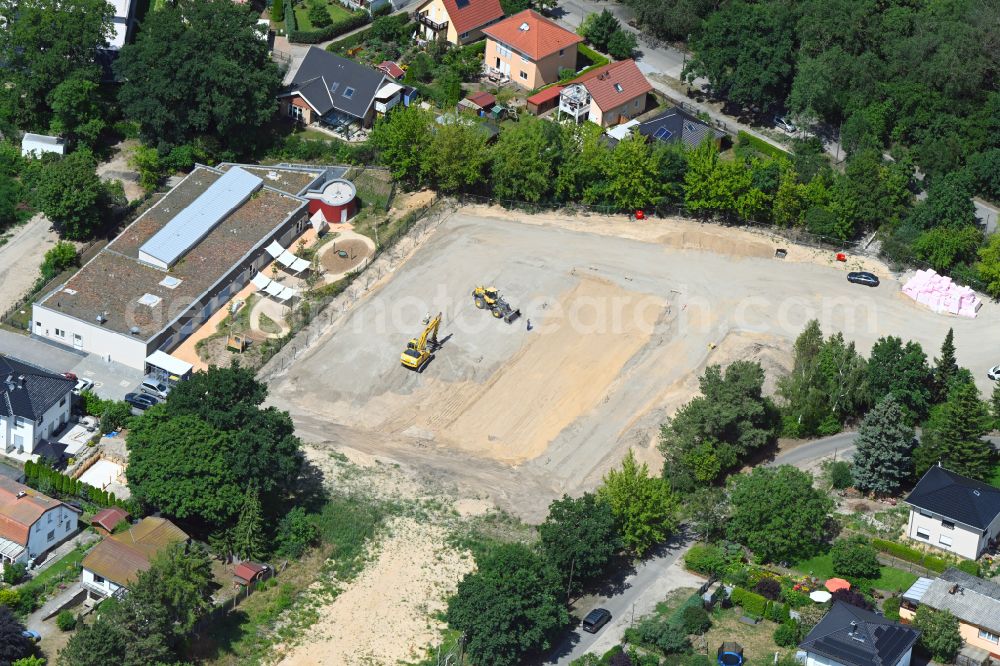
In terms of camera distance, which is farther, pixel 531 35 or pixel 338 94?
pixel 531 35

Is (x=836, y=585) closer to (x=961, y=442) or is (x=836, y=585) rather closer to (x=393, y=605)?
(x=961, y=442)

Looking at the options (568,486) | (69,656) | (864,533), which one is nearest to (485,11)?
(568,486)

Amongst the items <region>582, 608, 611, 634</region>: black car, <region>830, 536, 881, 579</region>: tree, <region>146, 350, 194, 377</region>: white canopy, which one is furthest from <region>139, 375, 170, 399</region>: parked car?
<region>830, 536, 881, 579</region>: tree

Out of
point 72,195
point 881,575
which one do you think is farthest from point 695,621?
point 72,195

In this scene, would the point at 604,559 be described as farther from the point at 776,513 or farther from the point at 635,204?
the point at 635,204

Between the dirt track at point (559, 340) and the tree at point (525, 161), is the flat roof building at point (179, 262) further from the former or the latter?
the tree at point (525, 161)

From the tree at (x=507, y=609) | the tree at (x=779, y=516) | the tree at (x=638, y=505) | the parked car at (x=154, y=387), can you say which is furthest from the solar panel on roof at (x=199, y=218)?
the tree at (x=779, y=516)

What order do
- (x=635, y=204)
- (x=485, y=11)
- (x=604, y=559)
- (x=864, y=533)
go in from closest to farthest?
(x=604, y=559)
(x=864, y=533)
(x=635, y=204)
(x=485, y=11)
